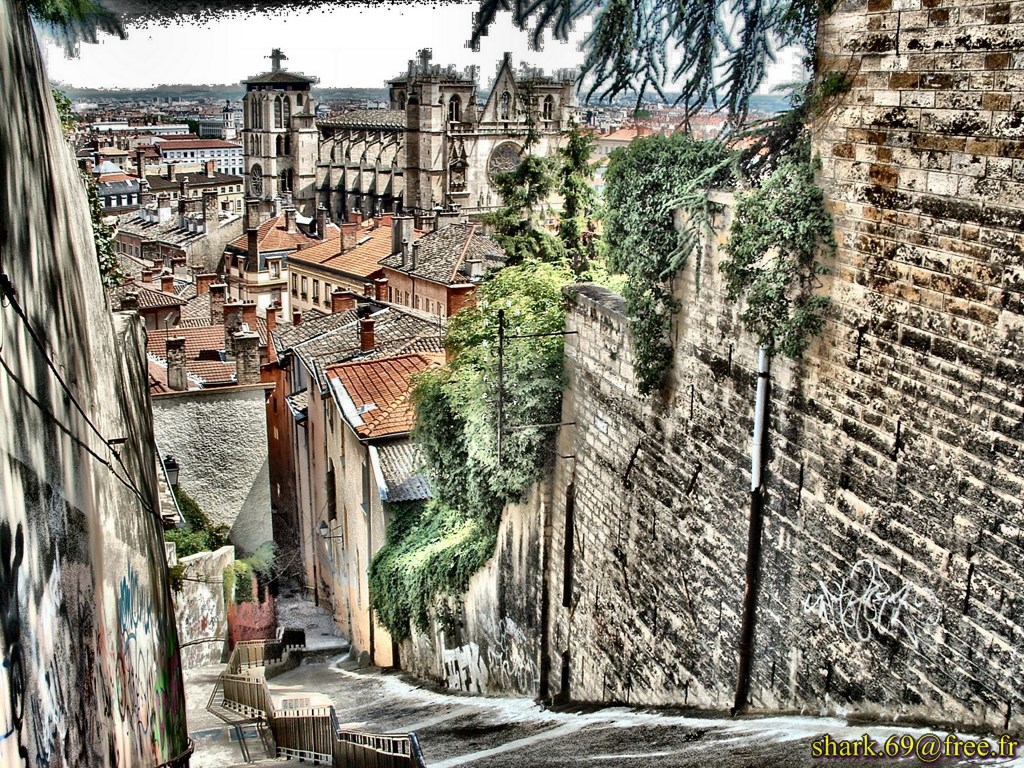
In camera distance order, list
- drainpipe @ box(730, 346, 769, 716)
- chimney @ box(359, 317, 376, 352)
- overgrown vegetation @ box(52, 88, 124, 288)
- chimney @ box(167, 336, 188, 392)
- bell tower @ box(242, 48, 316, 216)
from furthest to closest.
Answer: bell tower @ box(242, 48, 316, 216) → chimney @ box(359, 317, 376, 352) → chimney @ box(167, 336, 188, 392) → overgrown vegetation @ box(52, 88, 124, 288) → drainpipe @ box(730, 346, 769, 716)

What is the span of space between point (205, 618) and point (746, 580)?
13.7 m

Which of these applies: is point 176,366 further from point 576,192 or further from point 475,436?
point 475,436

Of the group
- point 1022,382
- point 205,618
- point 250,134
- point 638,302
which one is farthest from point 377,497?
point 250,134

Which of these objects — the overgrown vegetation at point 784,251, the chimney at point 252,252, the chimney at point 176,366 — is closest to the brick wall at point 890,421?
the overgrown vegetation at point 784,251

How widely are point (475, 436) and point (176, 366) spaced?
41.5ft

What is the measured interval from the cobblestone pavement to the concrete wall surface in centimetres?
290

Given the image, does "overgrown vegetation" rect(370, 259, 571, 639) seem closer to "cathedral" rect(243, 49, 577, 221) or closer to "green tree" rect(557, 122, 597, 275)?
"green tree" rect(557, 122, 597, 275)

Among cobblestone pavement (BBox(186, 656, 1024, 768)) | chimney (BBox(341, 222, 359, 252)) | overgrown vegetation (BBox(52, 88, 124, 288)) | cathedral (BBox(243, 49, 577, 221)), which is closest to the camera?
cobblestone pavement (BBox(186, 656, 1024, 768))

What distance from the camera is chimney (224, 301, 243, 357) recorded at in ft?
88.7

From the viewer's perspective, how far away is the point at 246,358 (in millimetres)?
25250

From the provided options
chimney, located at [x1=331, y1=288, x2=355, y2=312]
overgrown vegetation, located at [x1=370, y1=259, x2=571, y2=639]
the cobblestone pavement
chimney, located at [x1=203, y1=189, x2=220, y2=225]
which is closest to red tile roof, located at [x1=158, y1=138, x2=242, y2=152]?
chimney, located at [x1=203, y1=189, x2=220, y2=225]

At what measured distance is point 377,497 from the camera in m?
17.7

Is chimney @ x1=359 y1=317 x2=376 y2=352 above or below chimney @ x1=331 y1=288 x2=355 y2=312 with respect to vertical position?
above

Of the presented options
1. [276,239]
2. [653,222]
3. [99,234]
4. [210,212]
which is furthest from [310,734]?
[210,212]
